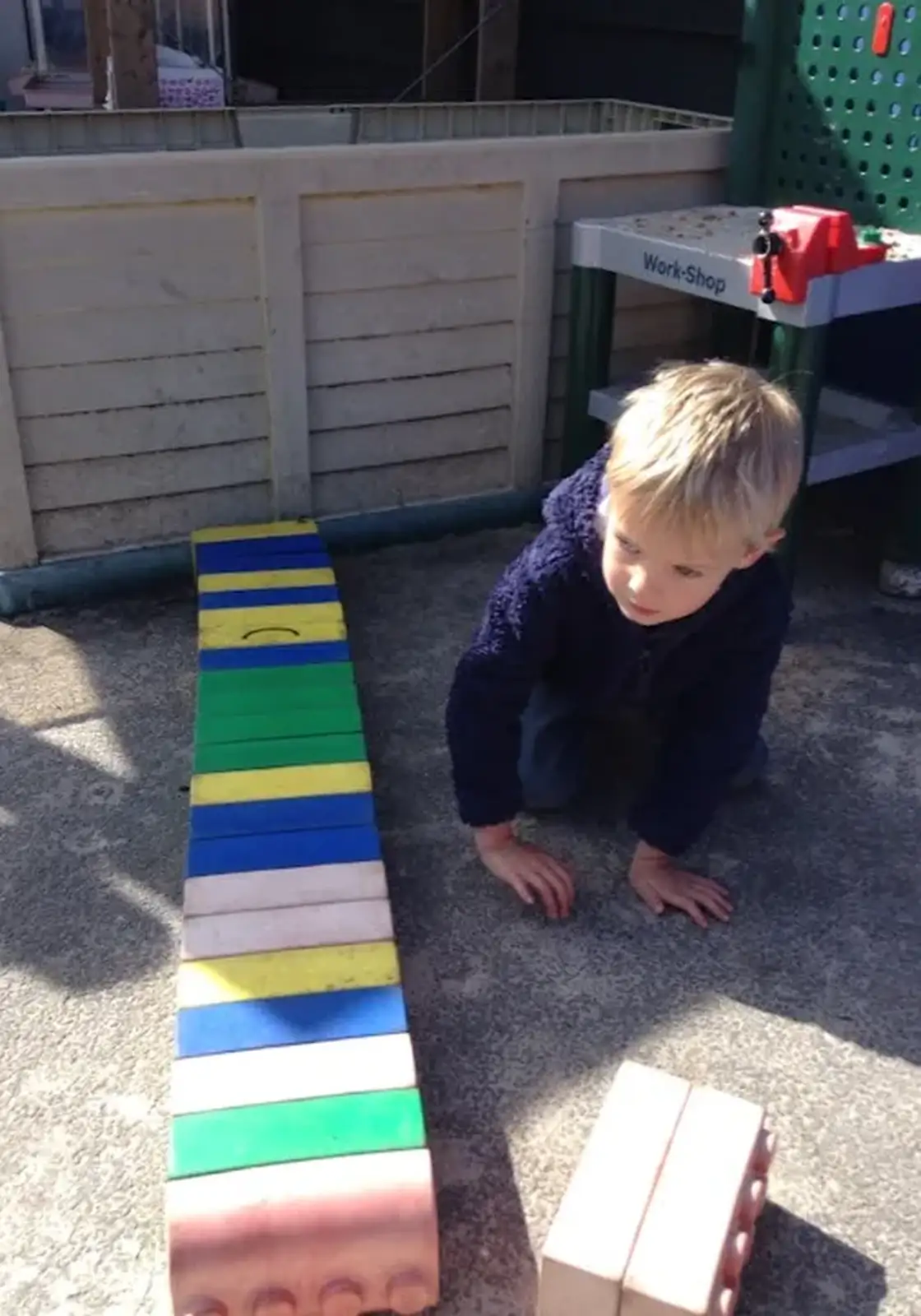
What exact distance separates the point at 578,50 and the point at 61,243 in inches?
125

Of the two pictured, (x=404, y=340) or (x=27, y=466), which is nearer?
(x=27, y=466)

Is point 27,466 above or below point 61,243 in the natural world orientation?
below

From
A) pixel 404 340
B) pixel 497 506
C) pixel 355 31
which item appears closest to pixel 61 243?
pixel 404 340

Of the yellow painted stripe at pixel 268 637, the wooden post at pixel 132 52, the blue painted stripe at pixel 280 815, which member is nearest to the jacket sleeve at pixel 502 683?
the blue painted stripe at pixel 280 815

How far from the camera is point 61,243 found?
210 centimetres

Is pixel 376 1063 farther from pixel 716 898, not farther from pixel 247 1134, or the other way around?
pixel 716 898

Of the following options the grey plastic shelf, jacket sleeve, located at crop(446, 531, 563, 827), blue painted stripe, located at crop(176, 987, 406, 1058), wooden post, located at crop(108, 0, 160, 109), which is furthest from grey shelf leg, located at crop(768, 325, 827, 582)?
wooden post, located at crop(108, 0, 160, 109)

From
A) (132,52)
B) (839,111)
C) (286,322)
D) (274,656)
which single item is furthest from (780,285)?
(132,52)

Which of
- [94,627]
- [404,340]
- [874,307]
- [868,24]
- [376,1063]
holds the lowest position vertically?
[94,627]

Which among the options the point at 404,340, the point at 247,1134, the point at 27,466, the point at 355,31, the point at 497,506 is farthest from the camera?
the point at 355,31

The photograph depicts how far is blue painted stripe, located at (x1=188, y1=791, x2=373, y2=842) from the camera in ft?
5.22

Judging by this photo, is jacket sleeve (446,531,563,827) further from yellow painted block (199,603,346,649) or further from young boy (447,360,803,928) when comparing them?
yellow painted block (199,603,346,649)

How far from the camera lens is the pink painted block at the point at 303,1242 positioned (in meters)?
1.08

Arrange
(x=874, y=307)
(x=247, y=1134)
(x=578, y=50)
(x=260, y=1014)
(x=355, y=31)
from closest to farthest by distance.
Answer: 1. (x=247, y=1134)
2. (x=260, y=1014)
3. (x=874, y=307)
4. (x=578, y=50)
5. (x=355, y=31)
